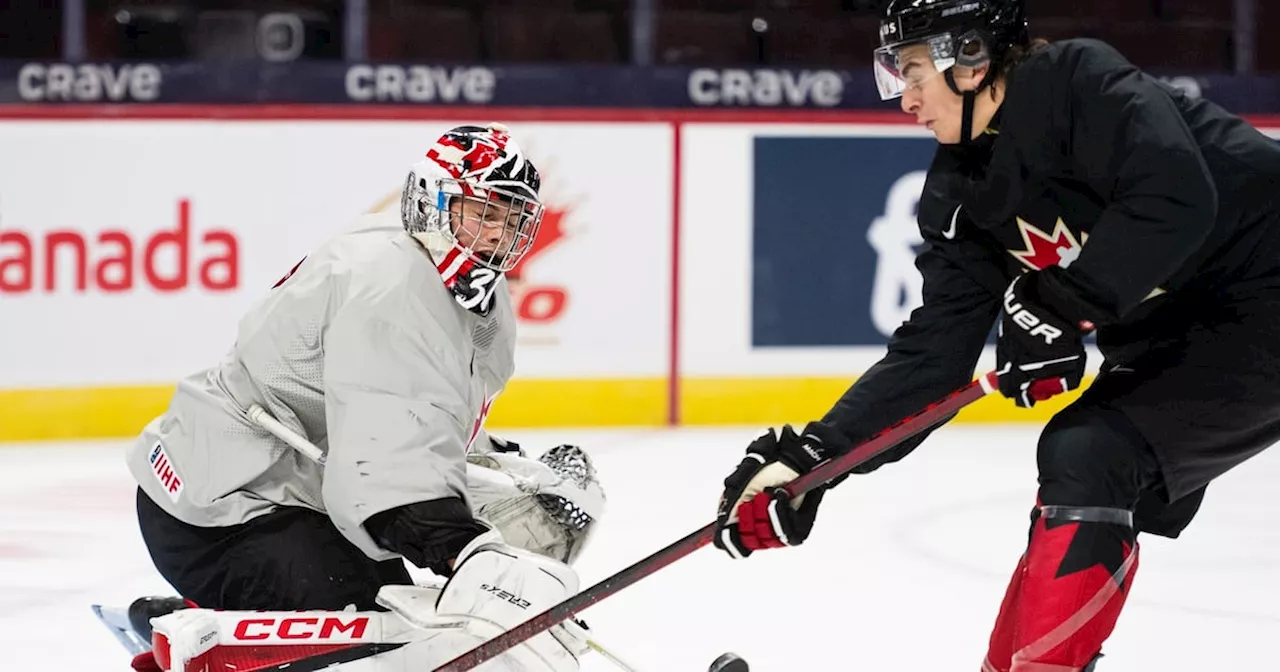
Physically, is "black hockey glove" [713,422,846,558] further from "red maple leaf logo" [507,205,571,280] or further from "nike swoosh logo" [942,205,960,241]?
"red maple leaf logo" [507,205,571,280]

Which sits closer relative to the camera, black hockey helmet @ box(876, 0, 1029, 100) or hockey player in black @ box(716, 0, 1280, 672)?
hockey player in black @ box(716, 0, 1280, 672)

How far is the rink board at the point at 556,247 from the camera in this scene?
4.86 meters

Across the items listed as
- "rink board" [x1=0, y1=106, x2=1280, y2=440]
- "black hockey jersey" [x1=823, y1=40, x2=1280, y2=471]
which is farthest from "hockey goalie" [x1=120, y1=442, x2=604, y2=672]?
"rink board" [x1=0, y1=106, x2=1280, y2=440]

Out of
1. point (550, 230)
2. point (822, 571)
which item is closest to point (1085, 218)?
point (822, 571)

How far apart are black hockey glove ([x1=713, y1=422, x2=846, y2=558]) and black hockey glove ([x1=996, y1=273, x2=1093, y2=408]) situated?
0.31 m

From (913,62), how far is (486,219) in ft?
1.90

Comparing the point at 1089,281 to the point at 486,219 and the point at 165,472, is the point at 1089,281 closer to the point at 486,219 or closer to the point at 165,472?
the point at 486,219

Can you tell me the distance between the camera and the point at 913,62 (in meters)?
2.22

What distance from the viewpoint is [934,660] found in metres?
2.94

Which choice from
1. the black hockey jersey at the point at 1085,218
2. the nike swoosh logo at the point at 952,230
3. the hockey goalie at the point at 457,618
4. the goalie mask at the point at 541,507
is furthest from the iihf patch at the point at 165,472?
the nike swoosh logo at the point at 952,230

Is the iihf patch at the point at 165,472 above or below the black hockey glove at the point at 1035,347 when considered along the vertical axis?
below

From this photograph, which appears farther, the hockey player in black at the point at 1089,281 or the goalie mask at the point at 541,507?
the goalie mask at the point at 541,507

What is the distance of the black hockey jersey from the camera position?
202 centimetres

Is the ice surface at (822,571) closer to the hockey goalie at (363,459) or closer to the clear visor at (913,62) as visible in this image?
the hockey goalie at (363,459)
